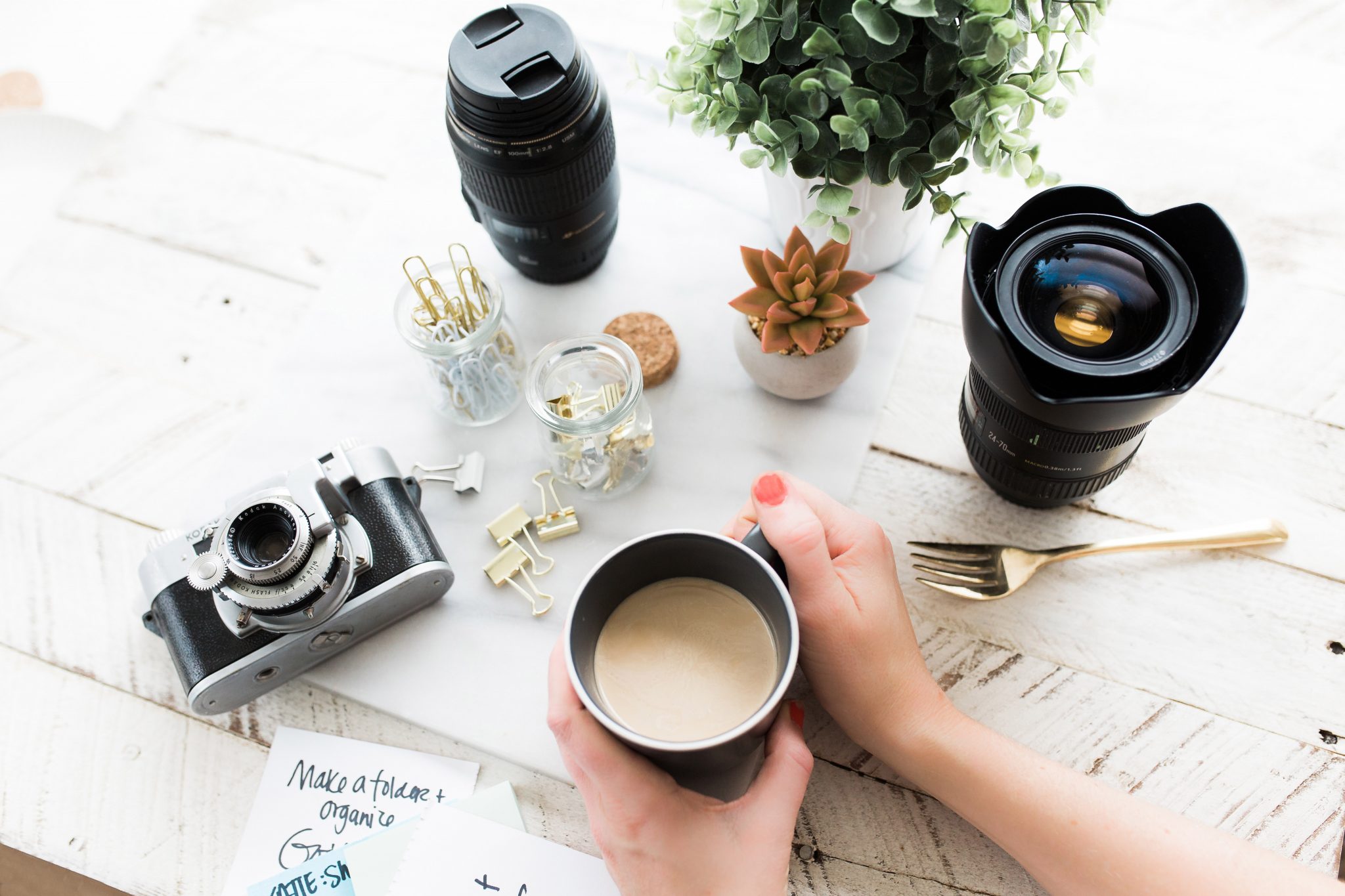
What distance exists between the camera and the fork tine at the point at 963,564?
0.86 meters

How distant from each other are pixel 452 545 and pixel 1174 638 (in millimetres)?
690

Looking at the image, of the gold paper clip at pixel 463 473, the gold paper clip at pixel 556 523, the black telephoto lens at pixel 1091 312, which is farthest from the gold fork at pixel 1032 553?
the gold paper clip at pixel 463 473

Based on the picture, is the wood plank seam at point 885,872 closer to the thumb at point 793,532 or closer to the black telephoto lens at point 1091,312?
the thumb at point 793,532

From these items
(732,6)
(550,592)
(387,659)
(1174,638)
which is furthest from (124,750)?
(1174,638)

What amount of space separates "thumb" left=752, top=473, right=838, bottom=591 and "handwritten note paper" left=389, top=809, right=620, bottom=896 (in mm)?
319

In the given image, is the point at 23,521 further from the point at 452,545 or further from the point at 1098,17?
the point at 1098,17

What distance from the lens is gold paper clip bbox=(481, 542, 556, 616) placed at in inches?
34.7

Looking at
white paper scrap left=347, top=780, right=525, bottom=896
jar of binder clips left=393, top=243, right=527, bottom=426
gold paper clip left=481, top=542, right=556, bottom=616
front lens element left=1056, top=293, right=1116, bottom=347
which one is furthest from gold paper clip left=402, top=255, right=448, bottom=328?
front lens element left=1056, top=293, right=1116, bottom=347

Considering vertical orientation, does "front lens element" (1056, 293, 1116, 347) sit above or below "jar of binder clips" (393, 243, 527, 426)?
above

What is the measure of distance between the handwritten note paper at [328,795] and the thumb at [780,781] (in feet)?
0.93

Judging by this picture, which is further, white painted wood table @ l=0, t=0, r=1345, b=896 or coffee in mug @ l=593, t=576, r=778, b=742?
white painted wood table @ l=0, t=0, r=1345, b=896

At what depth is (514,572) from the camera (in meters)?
0.89

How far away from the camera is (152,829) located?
84 cm

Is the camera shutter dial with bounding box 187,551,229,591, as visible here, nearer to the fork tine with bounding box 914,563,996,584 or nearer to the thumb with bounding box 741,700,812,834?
the thumb with bounding box 741,700,812,834
